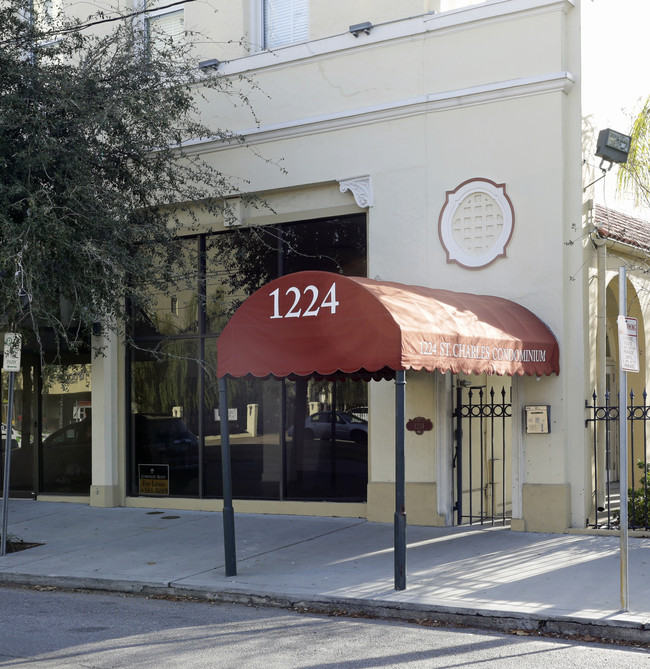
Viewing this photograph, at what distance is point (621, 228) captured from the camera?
12.1m

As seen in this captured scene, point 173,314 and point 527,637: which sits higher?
point 173,314

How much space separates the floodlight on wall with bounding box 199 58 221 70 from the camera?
13922mm

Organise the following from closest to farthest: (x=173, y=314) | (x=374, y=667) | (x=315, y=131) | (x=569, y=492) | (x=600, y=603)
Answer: (x=374, y=667) → (x=600, y=603) → (x=569, y=492) → (x=315, y=131) → (x=173, y=314)

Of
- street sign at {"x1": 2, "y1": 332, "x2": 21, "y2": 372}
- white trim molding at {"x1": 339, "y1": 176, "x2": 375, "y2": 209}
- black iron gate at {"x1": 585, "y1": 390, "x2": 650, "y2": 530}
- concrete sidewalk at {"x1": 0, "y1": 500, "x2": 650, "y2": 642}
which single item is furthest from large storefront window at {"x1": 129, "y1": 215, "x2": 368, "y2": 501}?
black iron gate at {"x1": 585, "y1": 390, "x2": 650, "y2": 530}

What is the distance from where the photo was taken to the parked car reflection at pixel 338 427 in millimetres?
12812

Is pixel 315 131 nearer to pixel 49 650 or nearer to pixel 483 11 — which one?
pixel 483 11

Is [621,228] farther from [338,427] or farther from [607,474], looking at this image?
[338,427]

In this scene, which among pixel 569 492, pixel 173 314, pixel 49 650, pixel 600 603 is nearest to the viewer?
pixel 49 650

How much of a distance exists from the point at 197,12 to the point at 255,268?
14.3 ft

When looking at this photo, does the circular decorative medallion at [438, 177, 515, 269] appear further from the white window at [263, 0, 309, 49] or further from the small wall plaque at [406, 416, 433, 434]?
the white window at [263, 0, 309, 49]

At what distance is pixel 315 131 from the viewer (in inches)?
519

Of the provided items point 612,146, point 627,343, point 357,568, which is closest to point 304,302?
point 357,568

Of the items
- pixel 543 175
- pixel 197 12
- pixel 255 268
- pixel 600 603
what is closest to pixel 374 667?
pixel 600 603

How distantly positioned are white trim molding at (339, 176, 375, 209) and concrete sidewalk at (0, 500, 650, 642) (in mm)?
4420
